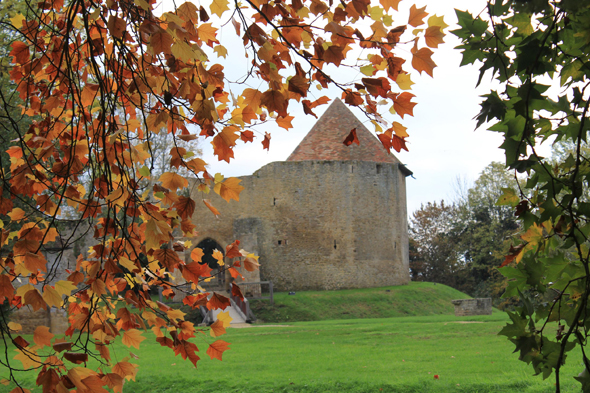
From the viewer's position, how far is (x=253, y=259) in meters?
2.91

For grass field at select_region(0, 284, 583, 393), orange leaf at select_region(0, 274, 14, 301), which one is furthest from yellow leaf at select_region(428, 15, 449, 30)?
grass field at select_region(0, 284, 583, 393)

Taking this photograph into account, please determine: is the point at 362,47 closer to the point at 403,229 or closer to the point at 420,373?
the point at 420,373

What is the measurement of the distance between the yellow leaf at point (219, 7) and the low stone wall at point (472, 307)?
55.3 feet

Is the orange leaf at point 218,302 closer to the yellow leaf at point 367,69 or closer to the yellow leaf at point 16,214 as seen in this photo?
the yellow leaf at point 16,214

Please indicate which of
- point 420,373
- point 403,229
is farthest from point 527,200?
point 403,229

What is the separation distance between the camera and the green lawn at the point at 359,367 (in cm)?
576

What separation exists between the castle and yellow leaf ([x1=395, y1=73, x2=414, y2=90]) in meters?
23.6

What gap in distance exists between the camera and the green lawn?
5762mm

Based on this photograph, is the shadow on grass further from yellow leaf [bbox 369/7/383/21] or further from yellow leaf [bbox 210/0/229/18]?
yellow leaf [bbox 210/0/229/18]

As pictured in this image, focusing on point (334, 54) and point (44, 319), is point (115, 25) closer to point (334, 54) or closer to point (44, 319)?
point (334, 54)

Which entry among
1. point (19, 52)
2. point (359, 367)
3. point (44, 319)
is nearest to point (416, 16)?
point (19, 52)

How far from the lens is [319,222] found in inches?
1065

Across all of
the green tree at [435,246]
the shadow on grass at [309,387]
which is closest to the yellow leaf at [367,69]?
the shadow on grass at [309,387]

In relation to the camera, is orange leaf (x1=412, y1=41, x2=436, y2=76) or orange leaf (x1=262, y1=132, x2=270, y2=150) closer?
orange leaf (x1=412, y1=41, x2=436, y2=76)
